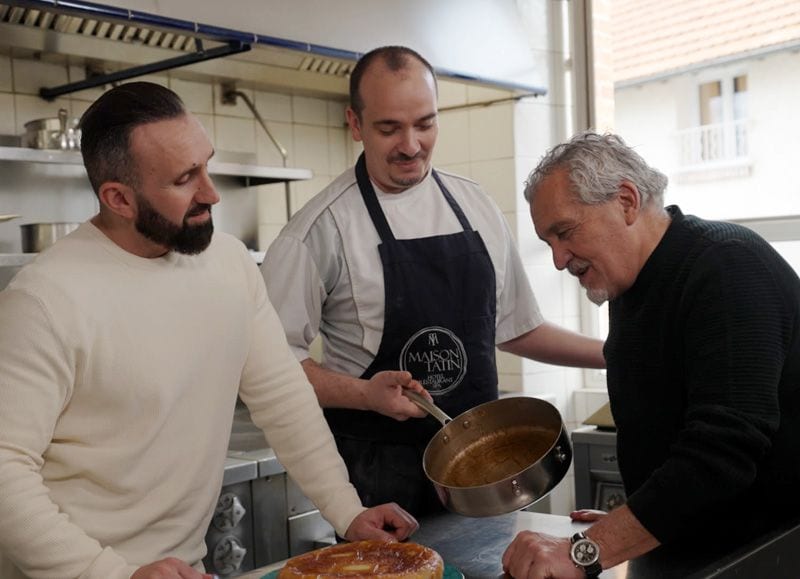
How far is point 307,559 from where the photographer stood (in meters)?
1.49

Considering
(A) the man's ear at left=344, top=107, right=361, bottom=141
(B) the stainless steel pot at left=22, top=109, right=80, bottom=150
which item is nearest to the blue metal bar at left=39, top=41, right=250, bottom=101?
(B) the stainless steel pot at left=22, top=109, right=80, bottom=150

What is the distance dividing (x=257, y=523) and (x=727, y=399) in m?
1.67

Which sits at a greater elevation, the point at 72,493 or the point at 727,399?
the point at 727,399

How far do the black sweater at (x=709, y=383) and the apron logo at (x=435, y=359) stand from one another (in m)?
0.48

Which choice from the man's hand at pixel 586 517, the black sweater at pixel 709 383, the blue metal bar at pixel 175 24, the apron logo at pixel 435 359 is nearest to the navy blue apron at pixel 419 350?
the apron logo at pixel 435 359

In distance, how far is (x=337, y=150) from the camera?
13.7 ft

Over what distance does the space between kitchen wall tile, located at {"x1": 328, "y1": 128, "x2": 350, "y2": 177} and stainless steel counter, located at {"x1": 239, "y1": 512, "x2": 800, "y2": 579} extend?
255cm

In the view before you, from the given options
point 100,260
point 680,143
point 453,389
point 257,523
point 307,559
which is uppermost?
point 680,143

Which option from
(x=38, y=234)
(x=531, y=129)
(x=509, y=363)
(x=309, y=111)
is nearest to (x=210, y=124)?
(x=309, y=111)

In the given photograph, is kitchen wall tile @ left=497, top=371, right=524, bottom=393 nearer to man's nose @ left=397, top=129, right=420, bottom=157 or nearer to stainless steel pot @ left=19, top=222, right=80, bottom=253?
stainless steel pot @ left=19, top=222, right=80, bottom=253

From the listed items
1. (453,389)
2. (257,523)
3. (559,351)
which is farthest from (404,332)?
(257,523)

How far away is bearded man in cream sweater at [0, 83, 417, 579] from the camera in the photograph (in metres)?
1.43

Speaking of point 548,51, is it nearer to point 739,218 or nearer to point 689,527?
point 739,218

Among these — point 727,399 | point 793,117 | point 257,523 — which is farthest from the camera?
point 793,117
